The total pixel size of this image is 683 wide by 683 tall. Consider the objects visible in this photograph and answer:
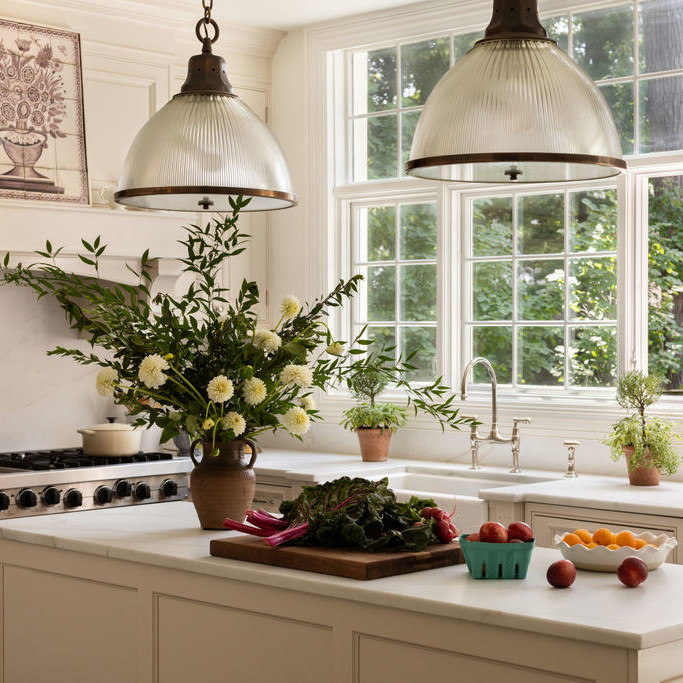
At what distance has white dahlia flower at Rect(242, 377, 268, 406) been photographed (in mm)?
2834

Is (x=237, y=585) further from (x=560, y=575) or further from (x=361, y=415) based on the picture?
(x=361, y=415)

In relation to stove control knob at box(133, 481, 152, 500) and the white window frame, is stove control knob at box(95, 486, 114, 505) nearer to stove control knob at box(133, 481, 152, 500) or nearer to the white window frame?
stove control knob at box(133, 481, 152, 500)

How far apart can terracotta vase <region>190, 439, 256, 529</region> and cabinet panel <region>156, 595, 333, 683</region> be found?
0.37 m

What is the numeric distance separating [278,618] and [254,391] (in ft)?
2.16

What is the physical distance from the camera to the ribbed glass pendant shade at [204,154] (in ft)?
8.64

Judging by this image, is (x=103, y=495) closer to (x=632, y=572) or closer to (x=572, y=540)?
(x=572, y=540)

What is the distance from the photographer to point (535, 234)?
496cm

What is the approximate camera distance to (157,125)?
2.68 meters

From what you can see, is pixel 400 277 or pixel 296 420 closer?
pixel 296 420

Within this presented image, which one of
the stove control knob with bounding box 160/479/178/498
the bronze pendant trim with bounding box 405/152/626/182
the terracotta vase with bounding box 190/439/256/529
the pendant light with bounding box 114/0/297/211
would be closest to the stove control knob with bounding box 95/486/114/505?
the stove control knob with bounding box 160/479/178/498

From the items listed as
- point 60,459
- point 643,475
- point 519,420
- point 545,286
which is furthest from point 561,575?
point 60,459

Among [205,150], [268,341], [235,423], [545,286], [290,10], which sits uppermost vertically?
[290,10]

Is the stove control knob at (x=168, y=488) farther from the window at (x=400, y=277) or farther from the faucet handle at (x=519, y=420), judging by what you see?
the faucet handle at (x=519, y=420)

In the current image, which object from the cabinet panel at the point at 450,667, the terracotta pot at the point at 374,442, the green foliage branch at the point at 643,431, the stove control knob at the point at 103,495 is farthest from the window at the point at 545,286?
the cabinet panel at the point at 450,667
